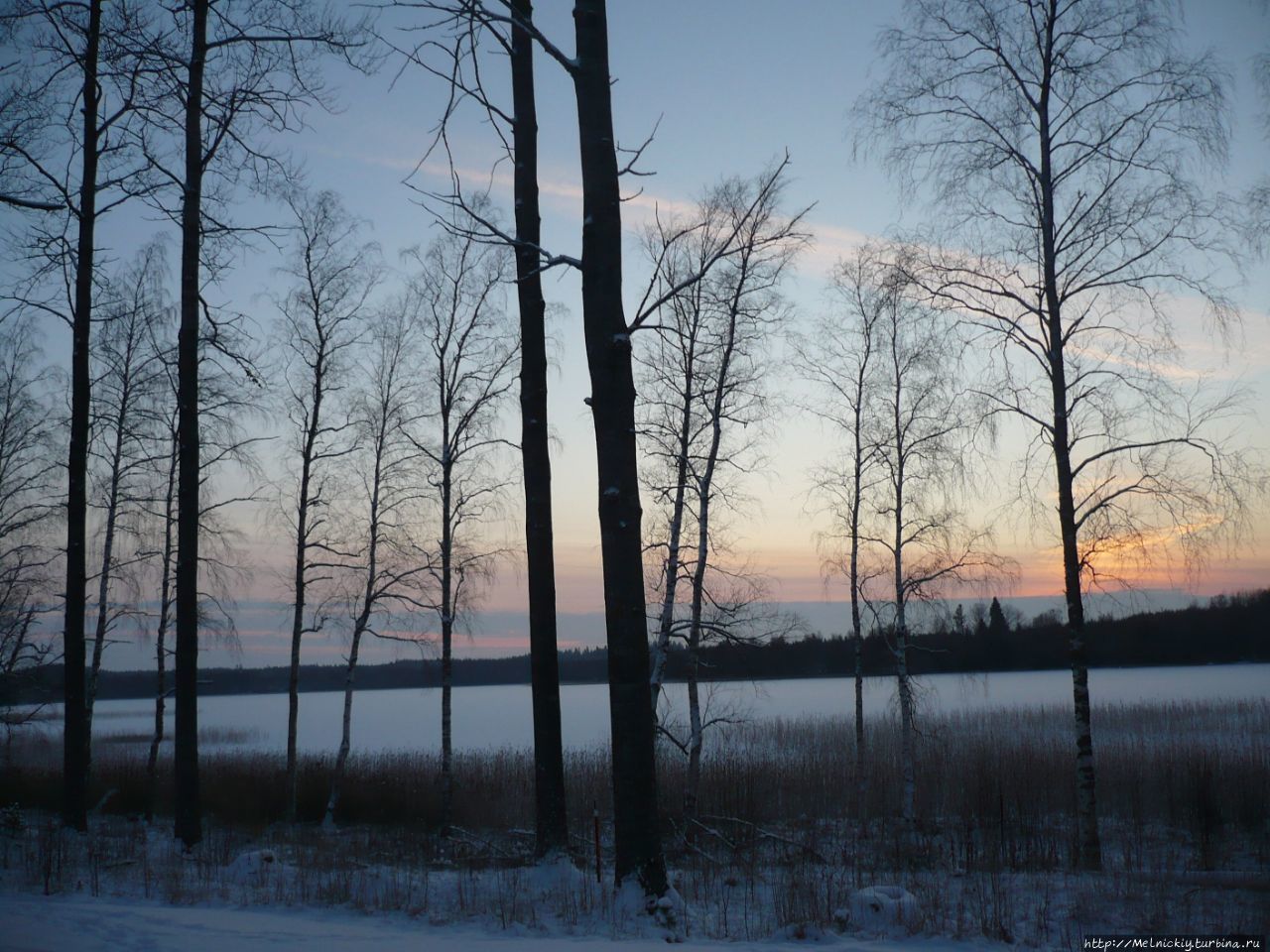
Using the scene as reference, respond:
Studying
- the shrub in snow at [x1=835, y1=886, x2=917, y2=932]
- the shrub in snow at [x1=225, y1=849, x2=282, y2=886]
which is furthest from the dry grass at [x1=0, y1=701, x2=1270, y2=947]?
the shrub in snow at [x1=225, y1=849, x2=282, y2=886]

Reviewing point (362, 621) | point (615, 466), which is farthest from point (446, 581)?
point (615, 466)

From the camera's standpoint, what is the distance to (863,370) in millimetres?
18688

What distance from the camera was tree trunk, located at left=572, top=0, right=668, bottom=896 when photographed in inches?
275

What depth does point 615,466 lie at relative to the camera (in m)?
7.20

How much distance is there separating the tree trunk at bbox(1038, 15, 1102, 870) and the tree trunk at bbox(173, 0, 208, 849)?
11073mm

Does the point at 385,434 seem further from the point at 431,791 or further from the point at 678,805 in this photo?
→ the point at 678,805

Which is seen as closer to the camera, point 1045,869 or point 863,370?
point 1045,869

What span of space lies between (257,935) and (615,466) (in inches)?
171

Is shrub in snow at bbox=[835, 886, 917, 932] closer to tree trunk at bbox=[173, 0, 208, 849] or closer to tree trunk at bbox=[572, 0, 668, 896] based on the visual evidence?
tree trunk at bbox=[572, 0, 668, 896]

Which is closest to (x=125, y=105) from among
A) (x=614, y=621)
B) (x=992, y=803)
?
(x=614, y=621)

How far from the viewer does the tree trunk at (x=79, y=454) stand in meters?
12.1

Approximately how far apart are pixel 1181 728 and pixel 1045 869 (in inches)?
684

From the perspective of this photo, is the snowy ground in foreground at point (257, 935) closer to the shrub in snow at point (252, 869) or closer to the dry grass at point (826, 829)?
the dry grass at point (826, 829)

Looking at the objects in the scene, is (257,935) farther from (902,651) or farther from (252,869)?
(902,651)
